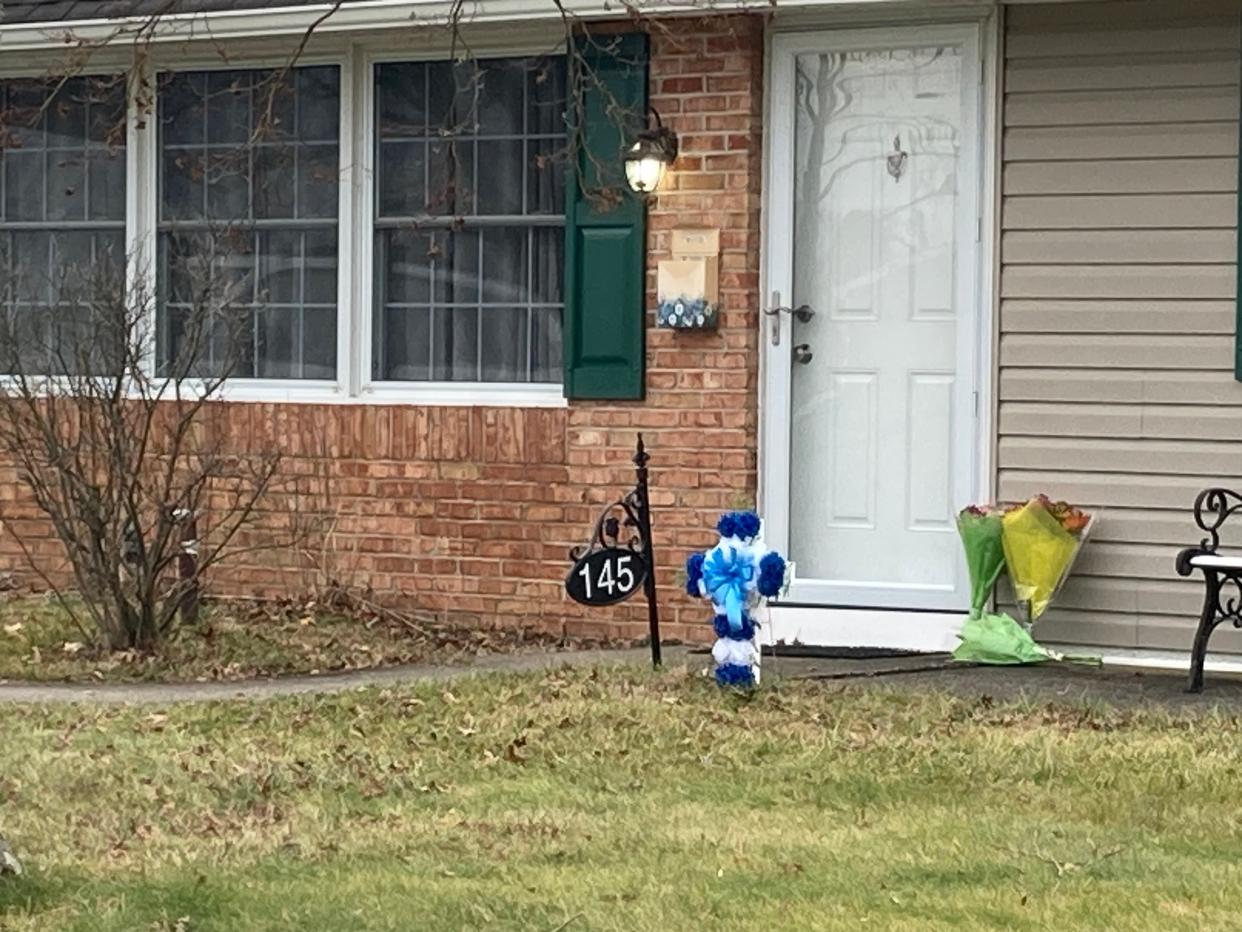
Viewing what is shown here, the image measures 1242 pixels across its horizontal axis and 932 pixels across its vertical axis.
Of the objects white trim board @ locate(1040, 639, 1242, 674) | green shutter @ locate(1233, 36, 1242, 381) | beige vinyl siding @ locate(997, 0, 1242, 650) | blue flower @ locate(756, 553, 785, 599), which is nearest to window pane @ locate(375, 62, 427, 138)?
beige vinyl siding @ locate(997, 0, 1242, 650)

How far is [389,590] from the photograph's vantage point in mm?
11367

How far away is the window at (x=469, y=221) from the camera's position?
11172mm

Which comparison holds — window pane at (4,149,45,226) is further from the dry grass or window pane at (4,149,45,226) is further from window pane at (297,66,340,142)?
the dry grass

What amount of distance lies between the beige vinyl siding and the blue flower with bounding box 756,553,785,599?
6.37ft

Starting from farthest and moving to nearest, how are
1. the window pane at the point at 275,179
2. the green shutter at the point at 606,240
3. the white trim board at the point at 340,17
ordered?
the window pane at the point at 275,179
the green shutter at the point at 606,240
the white trim board at the point at 340,17

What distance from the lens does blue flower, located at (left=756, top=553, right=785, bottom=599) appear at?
28.1 feet

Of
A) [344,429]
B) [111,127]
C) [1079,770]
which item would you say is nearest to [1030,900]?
[1079,770]

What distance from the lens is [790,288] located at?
10.6 m

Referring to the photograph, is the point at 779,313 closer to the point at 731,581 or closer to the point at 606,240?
the point at 606,240

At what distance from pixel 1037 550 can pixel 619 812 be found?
350cm

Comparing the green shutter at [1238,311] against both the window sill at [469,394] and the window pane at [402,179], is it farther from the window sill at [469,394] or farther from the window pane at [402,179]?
the window pane at [402,179]

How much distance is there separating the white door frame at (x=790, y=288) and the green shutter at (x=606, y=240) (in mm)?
581

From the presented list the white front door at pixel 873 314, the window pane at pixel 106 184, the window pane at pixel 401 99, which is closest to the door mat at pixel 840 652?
the white front door at pixel 873 314

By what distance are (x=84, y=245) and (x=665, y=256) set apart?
3238 millimetres
